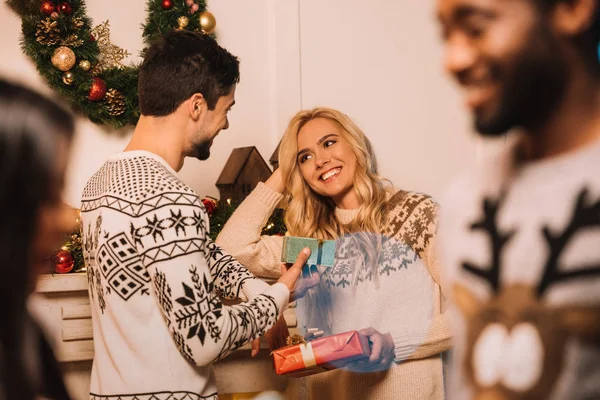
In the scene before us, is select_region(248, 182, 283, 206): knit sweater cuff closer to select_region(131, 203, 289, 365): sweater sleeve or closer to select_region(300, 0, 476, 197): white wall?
select_region(300, 0, 476, 197): white wall

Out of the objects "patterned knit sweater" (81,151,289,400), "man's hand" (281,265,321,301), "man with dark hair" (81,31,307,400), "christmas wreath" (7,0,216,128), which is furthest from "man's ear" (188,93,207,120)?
"christmas wreath" (7,0,216,128)

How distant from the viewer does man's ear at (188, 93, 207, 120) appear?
4.32 ft

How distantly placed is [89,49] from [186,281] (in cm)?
134

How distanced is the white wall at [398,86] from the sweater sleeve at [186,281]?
15.7 inches

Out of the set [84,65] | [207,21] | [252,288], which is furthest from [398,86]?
[84,65]

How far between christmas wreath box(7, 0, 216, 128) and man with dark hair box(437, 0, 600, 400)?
1728mm

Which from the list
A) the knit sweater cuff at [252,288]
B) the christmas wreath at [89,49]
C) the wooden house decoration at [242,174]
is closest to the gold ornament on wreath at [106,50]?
the christmas wreath at [89,49]

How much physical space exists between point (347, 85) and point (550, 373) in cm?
149

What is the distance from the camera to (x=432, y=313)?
65.3 inches

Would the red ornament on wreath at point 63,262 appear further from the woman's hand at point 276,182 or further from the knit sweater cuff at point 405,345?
the knit sweater cuff at point 405,345

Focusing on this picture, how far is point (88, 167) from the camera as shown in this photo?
7.54ft

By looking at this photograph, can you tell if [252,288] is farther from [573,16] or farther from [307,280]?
[573,16]

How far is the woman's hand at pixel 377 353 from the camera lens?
154 centimetres

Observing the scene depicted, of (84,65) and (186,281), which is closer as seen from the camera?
(186,281)
